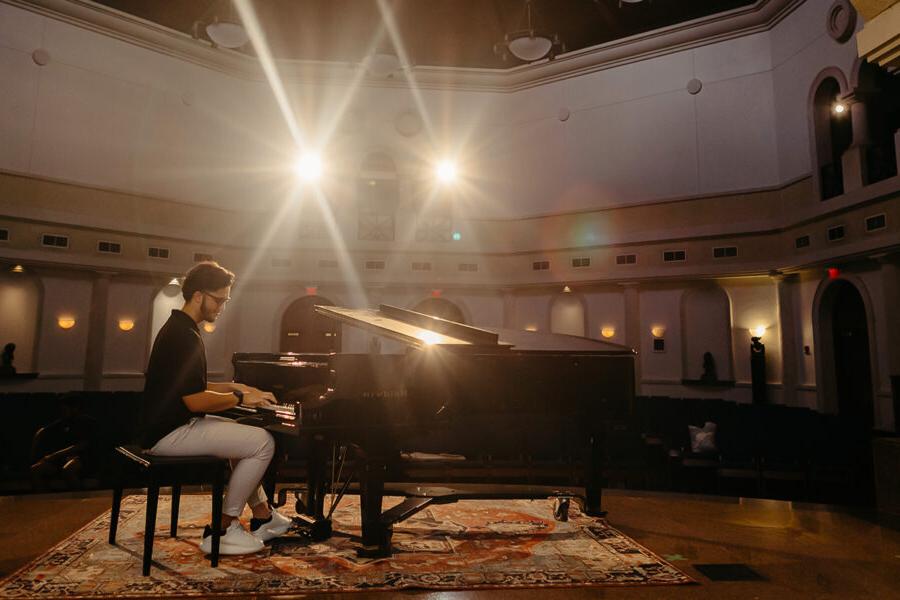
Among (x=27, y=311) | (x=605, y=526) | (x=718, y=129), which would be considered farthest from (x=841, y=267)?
(x=27, y=311)

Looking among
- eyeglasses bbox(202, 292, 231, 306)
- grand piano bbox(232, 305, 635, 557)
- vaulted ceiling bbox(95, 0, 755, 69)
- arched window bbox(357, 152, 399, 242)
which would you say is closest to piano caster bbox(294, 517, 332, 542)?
grand piano bbox(232, 305, 635, 557)

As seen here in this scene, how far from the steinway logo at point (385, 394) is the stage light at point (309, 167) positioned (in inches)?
359

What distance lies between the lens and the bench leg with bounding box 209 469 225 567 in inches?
102

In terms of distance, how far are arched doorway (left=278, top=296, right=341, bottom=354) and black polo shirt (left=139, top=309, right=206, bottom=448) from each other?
8126 mm

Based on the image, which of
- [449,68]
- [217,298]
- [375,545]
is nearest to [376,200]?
[449,68]

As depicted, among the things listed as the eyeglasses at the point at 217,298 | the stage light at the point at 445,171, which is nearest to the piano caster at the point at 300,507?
the eyeglasses at the point at 217,298

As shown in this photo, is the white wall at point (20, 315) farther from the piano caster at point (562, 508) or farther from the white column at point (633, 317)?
the white column at point (633, 317)

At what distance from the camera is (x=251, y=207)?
35.1 feet

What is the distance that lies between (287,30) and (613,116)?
251 inches

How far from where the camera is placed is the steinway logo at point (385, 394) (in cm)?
270

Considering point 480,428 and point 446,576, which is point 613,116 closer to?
point 480,428

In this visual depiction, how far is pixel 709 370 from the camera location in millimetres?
9453

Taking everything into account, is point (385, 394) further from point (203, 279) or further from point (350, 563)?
point (203, 279)

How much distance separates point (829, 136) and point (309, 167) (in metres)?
9.02
